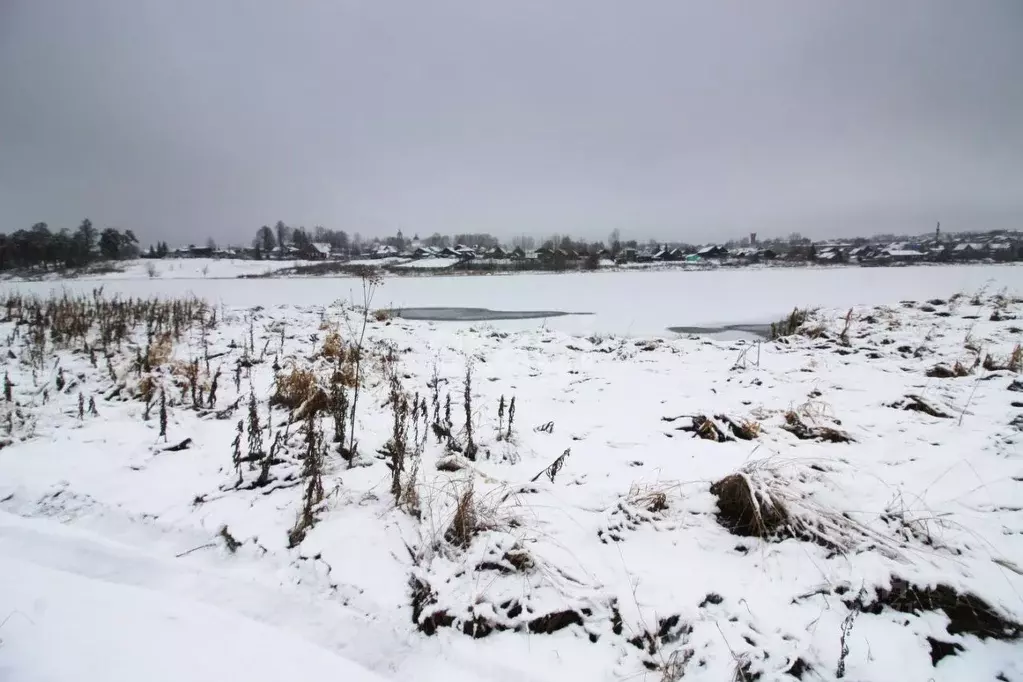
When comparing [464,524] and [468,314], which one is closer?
[464,524]

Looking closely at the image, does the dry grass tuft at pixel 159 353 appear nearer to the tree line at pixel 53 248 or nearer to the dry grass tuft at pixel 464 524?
the dry grass tuft at pixel 464 524

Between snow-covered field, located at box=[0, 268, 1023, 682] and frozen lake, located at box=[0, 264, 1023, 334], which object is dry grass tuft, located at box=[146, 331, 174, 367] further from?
frozen lake, located at box=[0, 264, 1023, 334]

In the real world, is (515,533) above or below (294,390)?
below

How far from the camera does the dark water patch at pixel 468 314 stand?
15359 mm

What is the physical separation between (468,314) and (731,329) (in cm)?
881

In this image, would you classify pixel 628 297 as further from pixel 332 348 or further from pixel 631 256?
pixel 631 256

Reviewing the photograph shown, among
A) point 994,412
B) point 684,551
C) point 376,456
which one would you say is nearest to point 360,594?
point 376,456

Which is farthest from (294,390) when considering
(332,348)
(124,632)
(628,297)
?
(628,297)

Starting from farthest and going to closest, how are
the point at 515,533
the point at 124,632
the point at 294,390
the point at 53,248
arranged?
the point at 53,248 < the point at 294,390 < the point at 515,533 < the point at 124,632

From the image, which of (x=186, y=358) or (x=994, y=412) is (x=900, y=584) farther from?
(x=186, y=358)

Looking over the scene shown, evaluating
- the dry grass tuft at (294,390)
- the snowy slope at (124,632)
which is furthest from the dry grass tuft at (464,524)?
the dry grass tuft at (294,390)

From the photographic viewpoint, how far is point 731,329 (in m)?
13.6

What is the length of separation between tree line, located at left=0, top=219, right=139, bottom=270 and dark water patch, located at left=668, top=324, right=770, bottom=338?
1788 inches

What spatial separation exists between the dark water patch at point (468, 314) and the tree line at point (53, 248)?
3612cm
